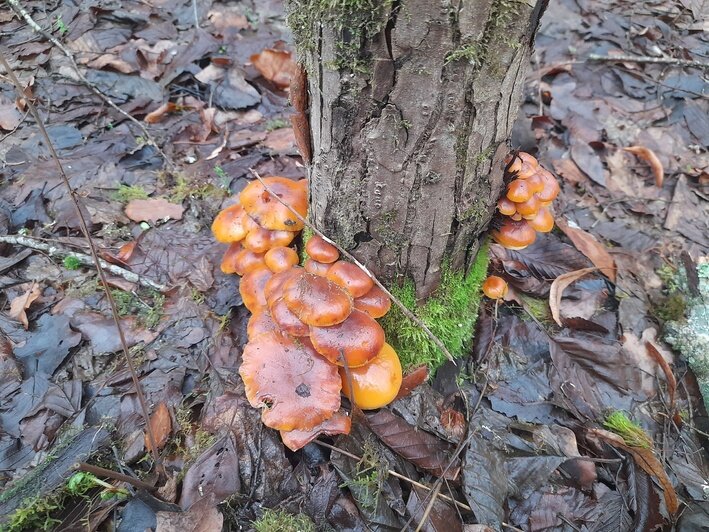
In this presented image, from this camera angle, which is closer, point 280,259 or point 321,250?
point 321,250

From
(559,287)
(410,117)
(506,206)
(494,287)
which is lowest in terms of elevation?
(559,287)

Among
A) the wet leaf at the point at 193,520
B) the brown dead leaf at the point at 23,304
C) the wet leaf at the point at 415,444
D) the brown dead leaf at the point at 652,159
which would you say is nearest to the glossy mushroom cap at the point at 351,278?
the wet leaf at the point at 415,444

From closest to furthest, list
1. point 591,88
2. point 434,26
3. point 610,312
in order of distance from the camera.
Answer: point 434,26 < point 610,312 < point 591,88

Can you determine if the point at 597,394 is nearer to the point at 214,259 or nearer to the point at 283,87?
the point at 214,259

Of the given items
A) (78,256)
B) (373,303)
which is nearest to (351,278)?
(373,303)

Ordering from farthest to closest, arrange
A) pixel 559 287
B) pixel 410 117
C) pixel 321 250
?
pixel 559 287 → pixel 321 250 → pixel 410 117

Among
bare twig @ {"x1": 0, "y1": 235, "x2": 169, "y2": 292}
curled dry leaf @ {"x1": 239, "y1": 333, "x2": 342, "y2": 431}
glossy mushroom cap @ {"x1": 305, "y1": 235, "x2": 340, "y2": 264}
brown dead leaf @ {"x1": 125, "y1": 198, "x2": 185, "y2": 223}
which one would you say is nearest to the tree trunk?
glossy mushroom cap @ {"x1": 305, "y1": 235, "x2": 340, "y2": 264}

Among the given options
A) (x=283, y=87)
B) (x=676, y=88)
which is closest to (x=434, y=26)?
(x=283, y=87)

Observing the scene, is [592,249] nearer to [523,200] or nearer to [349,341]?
[523,200]
